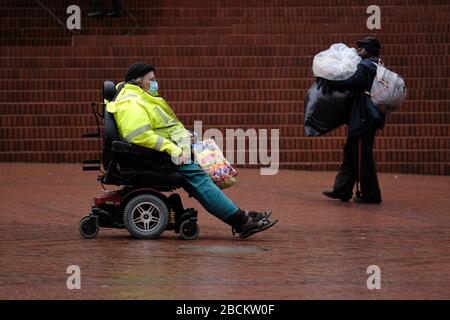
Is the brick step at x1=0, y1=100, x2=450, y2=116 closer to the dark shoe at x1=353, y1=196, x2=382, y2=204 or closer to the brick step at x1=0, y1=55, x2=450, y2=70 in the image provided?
the brick step at x1=0, y1=55, x2=450, y2=70

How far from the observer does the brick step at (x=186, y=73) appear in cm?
1864

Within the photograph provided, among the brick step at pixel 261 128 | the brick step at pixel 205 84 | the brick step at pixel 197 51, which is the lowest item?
the brick step at pixel 261 128

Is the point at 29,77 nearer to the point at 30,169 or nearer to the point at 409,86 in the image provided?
the point at 30,169

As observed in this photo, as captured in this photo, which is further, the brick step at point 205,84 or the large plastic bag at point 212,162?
the brick step at point 205,84

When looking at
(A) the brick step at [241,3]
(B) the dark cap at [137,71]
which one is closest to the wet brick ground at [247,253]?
(B) the dark cap at [137,71]

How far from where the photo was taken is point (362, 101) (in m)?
13.3

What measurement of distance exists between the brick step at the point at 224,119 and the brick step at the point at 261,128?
9 cm

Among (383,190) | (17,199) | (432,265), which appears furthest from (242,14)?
(432,265)

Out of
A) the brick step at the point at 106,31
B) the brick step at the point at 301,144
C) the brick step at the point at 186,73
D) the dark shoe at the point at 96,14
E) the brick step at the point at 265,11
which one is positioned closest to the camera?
the brick step at the point at 301,144

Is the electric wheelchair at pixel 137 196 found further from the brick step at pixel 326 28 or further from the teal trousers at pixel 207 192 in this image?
the brick step at pixel 326 28

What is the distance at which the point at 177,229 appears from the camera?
10242mm

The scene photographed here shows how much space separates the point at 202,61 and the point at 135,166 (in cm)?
892

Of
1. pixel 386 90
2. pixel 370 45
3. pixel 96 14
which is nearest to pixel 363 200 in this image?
pixel 386 90

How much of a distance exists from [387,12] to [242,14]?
7.57ft
